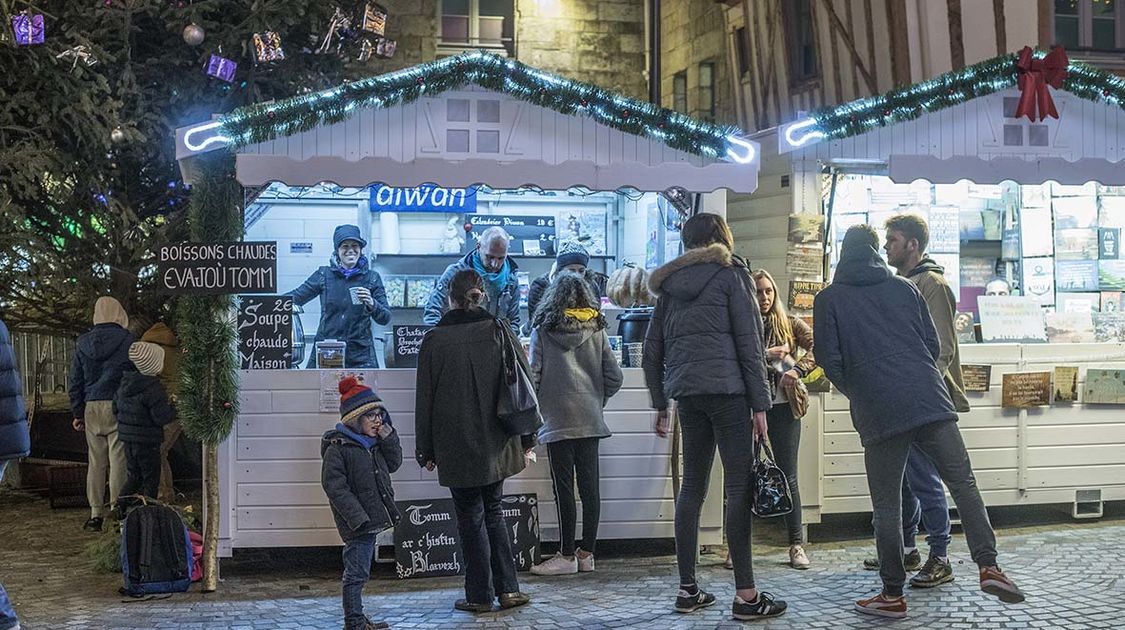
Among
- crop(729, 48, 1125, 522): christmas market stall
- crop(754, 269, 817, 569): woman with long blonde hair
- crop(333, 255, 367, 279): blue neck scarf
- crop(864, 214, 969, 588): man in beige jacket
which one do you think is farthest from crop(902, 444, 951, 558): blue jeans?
crop(333, 255, 367, 279): blue neck scarf

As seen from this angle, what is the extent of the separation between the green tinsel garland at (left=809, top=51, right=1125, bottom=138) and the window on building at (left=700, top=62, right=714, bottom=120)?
431 inches

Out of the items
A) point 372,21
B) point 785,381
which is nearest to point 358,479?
point 785,381

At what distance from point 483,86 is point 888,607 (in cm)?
387

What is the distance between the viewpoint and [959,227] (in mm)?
9500

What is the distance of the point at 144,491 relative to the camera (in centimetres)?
915

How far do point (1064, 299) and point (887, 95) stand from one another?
2.36m

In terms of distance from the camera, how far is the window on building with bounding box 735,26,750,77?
60.5 ft

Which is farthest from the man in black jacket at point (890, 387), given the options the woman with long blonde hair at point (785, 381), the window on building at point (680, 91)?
the window on building at point (680, 91)

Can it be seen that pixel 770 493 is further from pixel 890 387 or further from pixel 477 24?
pixel 477 24

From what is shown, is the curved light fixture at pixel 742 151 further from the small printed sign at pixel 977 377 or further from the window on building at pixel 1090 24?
the window on building at pixel 1090 24

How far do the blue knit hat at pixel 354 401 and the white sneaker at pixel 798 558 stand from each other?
292cm

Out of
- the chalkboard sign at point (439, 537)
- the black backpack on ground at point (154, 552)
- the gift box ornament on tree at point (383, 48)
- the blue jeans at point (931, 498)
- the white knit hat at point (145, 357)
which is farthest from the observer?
the gift box ornament on tree at point (383, 48)

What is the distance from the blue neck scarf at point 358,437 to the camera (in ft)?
19.4

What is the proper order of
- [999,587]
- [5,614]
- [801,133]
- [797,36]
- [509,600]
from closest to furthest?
[5,614]
[999,587]
[509,600]
[801,133]
[797,36]
